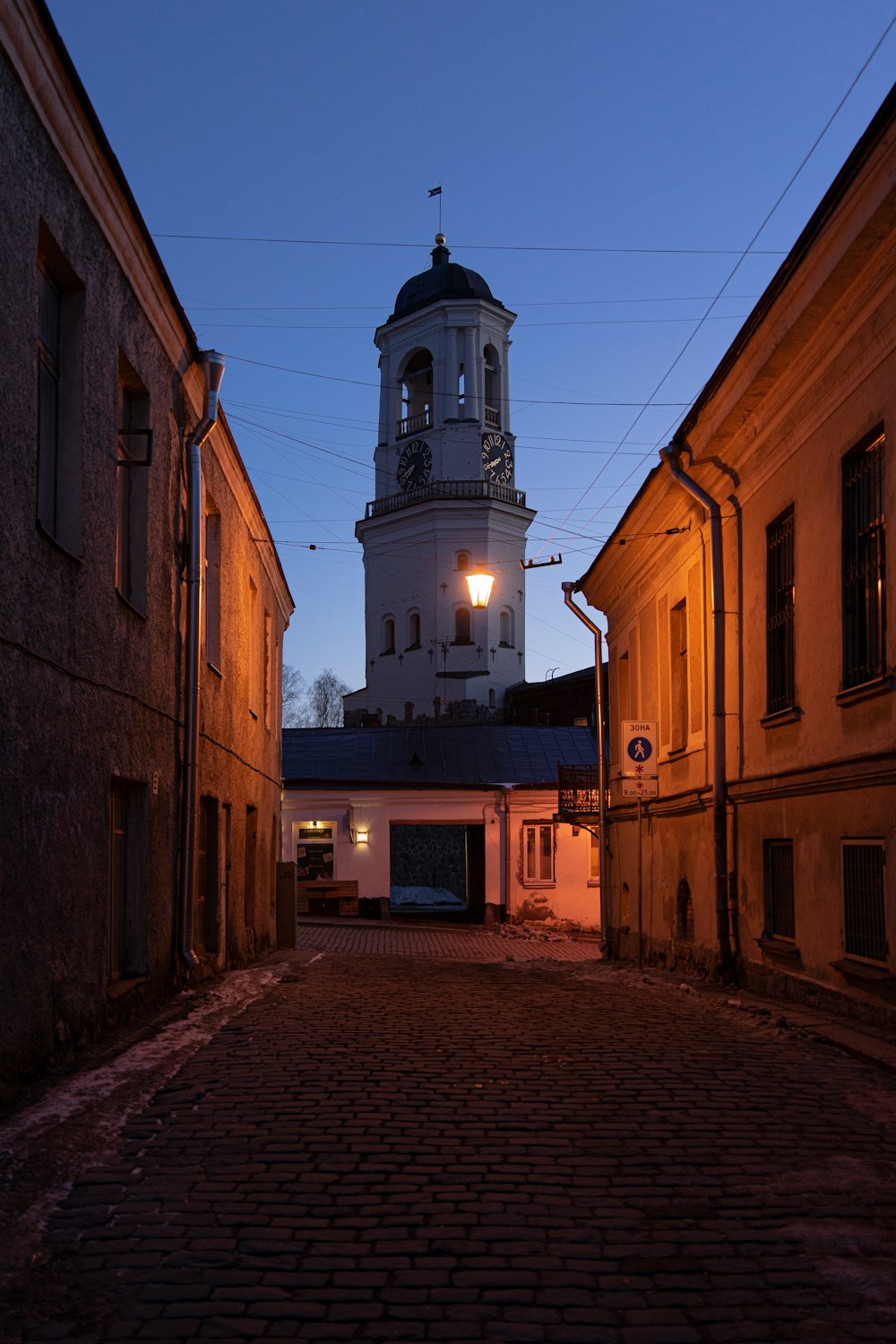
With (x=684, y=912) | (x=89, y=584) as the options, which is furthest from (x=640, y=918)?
(x=89, y=584)

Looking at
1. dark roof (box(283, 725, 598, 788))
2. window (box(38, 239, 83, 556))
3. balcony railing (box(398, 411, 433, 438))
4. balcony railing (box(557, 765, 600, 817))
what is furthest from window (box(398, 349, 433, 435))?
window (box(38, 239, 83, 556))

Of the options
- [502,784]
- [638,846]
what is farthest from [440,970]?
[502,784]

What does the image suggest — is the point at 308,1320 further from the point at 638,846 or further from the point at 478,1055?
the point at 638,846

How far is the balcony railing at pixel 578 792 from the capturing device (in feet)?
91.9

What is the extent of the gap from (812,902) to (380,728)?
31.6 meters

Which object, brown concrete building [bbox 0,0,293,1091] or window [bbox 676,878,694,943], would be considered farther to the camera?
→ window [bbox 676,878,694,943]

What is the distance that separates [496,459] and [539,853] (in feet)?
84.1

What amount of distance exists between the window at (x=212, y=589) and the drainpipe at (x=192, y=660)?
1.90m

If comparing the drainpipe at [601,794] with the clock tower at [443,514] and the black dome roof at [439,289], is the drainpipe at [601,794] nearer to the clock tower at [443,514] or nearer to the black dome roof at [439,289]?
the clock tower at [443,514]

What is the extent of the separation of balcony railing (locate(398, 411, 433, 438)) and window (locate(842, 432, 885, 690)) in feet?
157

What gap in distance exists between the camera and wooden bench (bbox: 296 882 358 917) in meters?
35.6

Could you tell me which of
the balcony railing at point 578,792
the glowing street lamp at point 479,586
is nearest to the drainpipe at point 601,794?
the glowing street lamp at point 479,586

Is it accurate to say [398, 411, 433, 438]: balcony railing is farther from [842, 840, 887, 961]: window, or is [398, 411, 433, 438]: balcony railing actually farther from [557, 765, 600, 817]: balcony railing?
[842, 840, 887, 961]: window

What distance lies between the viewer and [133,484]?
34.3 ft
